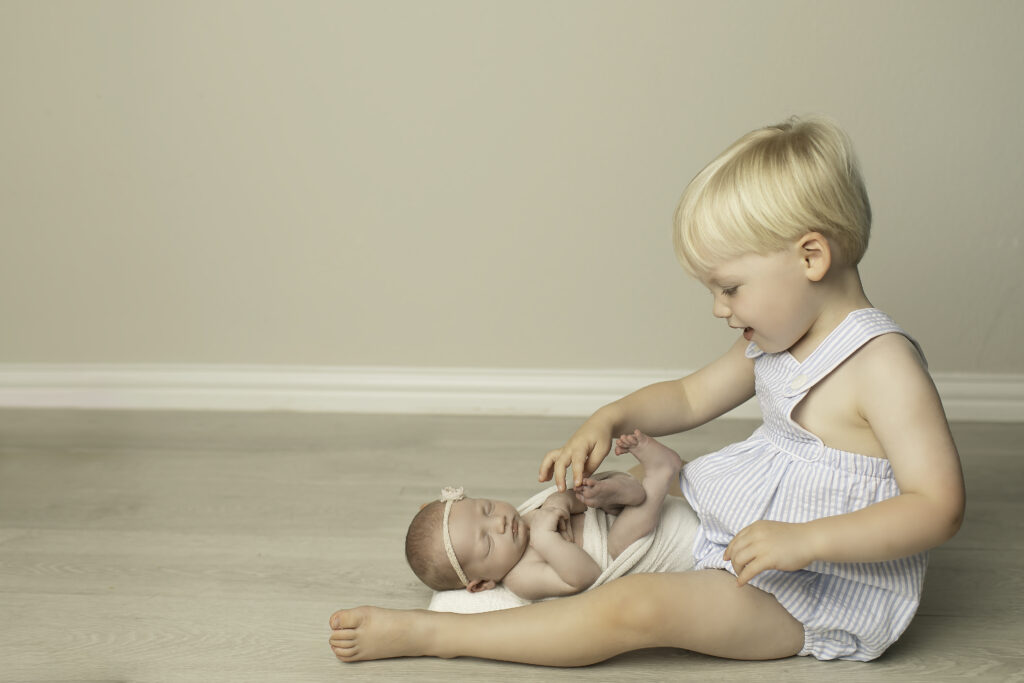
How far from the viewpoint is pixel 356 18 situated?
1813 mm

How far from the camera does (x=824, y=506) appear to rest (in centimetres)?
102

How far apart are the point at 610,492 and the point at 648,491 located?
0.05 m

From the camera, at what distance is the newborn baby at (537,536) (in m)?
1.10

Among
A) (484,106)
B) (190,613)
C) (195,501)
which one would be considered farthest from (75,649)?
(484,106)

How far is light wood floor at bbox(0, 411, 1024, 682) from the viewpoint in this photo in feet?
3.49

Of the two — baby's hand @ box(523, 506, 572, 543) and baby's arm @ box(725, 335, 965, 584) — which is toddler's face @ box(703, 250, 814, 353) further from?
baby's hand @ box(523, 506, 572, 543)

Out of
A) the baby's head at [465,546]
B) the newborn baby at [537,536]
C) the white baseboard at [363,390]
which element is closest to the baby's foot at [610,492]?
the newborn baby at [537,536]

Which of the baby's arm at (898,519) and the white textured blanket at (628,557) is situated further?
the white textured blanket at (628,557)

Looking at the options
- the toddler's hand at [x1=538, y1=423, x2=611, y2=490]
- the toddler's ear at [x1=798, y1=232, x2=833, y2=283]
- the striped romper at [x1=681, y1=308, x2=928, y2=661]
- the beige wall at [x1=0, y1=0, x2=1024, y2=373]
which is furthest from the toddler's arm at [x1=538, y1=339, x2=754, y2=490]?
the beige wall at [x1=0, y1=0, x2=1024, y2=373]

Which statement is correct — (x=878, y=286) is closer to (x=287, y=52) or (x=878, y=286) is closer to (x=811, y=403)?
(x=811, y=403)

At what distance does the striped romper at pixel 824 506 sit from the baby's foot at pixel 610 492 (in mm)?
96

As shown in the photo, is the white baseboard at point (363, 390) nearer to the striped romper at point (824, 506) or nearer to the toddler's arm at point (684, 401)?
the toddler's arm at point (684, 401)

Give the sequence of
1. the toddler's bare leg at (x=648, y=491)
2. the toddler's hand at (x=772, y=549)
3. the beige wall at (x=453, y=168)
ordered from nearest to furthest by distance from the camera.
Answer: the toddler's hand at (x=772, y=549) → the toddler's bare leg at (x=648, y=491) → the beige wall at (x=453, y=168)

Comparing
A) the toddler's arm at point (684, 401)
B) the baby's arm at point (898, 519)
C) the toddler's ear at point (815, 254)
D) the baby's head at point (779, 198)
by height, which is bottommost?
the baby's arm at point (898, 519)
